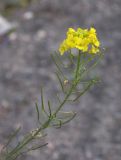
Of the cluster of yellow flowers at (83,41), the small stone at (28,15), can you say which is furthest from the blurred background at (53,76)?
the cluster of yellow flowers at (83,41)

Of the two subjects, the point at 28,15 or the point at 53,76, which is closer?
the point at 53,76

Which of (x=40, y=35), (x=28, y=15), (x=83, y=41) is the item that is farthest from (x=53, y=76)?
(x=83, y=41)

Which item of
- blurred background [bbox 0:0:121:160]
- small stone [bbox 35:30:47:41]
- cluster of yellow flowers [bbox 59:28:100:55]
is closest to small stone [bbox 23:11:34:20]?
blurred background [bbox 0:0:121:160]

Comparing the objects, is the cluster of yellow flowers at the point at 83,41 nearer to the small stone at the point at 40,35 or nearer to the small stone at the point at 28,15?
the small stone at the point at 40,35

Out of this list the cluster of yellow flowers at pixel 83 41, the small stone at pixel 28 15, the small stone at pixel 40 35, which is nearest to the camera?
the cluster of yellow flowers at pixel 83 41

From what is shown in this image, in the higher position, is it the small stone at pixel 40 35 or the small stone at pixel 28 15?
the small stone at pixel 28 15

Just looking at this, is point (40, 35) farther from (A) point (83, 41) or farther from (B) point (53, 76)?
(A) point (83, 41)

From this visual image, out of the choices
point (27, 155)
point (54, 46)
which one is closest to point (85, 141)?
point (27, 155)

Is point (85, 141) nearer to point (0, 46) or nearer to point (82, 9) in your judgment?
point (0, 46)
